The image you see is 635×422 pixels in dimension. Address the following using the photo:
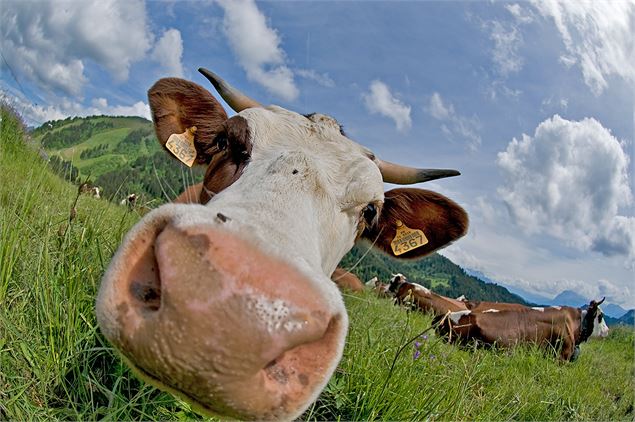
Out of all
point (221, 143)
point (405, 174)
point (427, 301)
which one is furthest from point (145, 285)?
point (427, 301)

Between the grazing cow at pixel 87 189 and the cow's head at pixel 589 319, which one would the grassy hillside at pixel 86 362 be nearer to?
the grazing cow at pixel 87 189

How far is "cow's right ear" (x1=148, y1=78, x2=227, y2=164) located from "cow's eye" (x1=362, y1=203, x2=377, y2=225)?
1.40 metres

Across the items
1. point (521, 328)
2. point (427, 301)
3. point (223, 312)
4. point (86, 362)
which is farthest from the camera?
point (427, 301)

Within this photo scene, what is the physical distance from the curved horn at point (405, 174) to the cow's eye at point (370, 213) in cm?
94

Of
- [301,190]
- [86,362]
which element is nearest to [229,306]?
[301,190]

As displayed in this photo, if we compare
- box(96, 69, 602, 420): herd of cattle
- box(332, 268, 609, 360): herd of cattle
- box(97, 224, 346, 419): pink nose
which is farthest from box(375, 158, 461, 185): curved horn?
box(332, 268, 609, 360): herd of cattle

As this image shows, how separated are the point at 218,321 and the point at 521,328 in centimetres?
903

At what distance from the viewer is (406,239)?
4715 mm

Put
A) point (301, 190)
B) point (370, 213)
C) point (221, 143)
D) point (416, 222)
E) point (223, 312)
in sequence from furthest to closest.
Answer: point (416, 222) → point (370, 213) → point (221, 143) → point (301, 190) → point (223, 312)

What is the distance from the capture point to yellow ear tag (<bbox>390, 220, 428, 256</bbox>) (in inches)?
185

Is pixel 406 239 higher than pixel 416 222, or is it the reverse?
pixel 416 222

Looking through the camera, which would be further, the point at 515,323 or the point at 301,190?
the point at 515,323

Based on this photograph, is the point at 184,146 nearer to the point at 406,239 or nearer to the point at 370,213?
the point at 370,213

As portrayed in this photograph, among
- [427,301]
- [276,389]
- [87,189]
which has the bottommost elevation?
[427,301]
